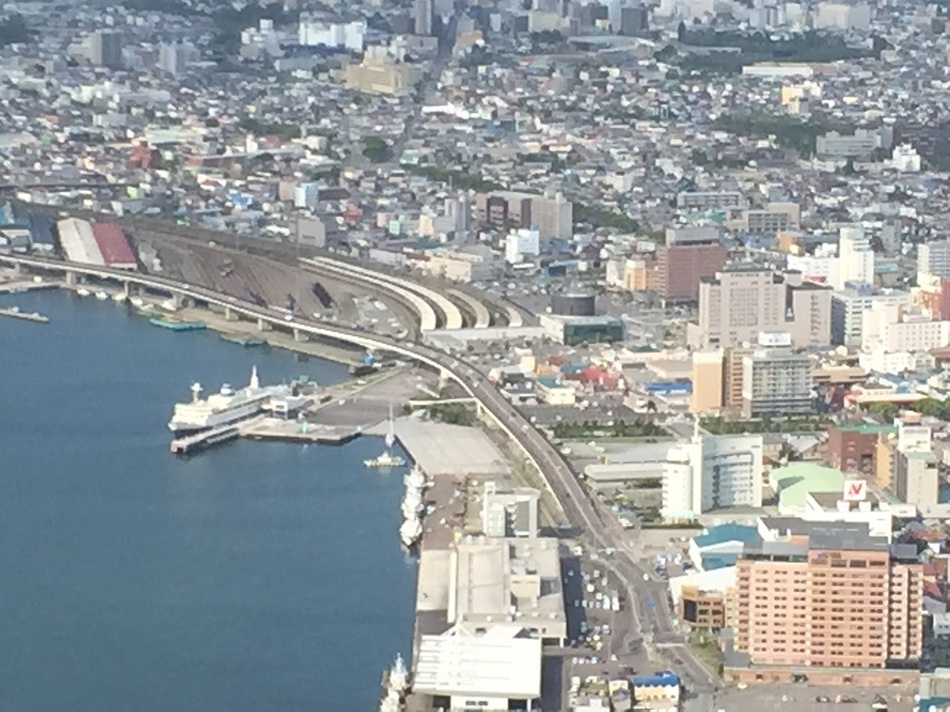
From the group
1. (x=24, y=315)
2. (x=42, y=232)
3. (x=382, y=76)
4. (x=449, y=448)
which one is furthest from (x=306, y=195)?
(x=449, y=448)

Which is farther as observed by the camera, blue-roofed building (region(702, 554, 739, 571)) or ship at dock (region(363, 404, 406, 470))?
ship at dock (region(363, 404, 406, 470))

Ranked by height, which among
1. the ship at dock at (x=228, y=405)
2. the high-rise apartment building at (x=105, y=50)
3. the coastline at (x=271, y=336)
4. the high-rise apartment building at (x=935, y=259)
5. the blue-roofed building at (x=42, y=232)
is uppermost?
the high-rise apartment building at (x=105, y=50)

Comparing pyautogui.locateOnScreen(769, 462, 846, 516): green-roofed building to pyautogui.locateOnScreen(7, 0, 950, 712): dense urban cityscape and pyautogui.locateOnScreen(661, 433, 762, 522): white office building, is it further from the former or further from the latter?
pyautogui.locateOnScreen(661, 433, 762, 522): white office building

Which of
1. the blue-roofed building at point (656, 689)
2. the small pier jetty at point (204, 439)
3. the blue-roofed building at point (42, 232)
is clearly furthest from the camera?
the blue-roofed building at point (42, 232)

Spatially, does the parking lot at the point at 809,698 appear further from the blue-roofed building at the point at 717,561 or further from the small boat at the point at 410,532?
the small boat at the point at 410,532

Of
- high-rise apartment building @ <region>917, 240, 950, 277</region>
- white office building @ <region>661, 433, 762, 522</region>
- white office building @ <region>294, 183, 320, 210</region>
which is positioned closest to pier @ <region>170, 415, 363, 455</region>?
white office building @ <region>661, 433, 762, 522</region>

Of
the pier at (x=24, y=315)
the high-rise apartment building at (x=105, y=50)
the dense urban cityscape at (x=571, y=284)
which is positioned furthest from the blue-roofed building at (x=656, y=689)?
the high-rise apartment building at (x=105, y=50)

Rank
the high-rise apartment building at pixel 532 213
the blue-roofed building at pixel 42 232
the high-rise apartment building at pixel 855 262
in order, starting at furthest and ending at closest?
the high-rise apartment building at pixel 532 213
the blue-roofed building at pixel 42 232
the high-rise apartment building at pixel 855 262
